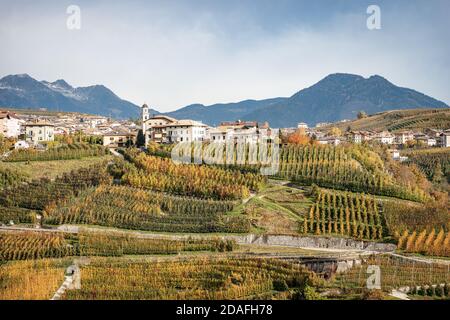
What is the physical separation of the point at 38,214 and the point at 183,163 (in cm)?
1405

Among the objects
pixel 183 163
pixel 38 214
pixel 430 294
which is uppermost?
pixel 183 163

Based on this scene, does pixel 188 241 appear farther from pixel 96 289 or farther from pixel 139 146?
pixel 139 146

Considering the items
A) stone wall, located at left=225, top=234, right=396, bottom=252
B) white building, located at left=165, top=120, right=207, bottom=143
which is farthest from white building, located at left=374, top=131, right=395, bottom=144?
stone wall, located at left=225, top=234, right=396, bottom=252

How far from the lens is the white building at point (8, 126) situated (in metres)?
→ 62.1

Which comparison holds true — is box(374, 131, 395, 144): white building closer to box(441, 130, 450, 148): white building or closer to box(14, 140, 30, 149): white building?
box(441, 130, 450, 148): white building

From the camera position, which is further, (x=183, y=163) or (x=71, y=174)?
(x=183, y=163)

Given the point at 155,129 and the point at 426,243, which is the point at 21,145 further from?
the point at 426,243

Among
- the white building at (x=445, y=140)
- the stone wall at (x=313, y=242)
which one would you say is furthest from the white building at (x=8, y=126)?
the white building at (x=445, y=140)

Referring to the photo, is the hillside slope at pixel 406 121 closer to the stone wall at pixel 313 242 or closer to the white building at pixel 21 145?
the white building at pixel 21 145

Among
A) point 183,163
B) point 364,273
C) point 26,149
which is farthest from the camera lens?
point 26,149

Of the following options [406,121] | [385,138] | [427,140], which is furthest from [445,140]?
[406,121]

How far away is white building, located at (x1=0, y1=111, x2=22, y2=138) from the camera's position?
A: 204ft
